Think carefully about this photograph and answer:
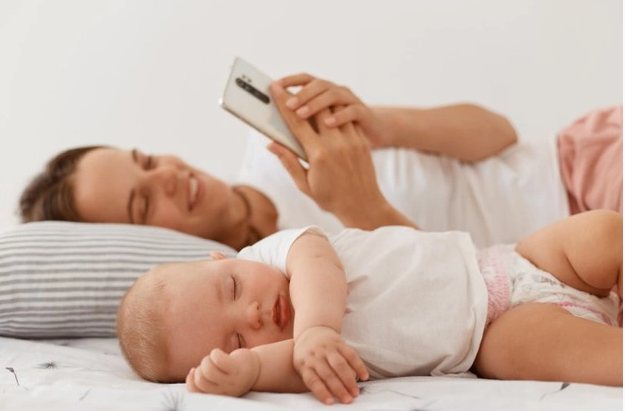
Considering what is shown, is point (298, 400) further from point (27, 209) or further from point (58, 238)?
point (27, 209)

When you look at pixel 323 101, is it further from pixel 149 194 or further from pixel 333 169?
pixel 149 194

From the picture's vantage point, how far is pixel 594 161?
1557mm

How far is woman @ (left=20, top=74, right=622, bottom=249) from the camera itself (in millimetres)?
1556

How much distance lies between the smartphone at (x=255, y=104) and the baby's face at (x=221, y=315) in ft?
1.16

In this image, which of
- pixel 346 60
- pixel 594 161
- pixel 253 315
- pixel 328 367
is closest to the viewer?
pixel 328 367

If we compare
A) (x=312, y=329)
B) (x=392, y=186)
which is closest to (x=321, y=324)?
(x=312, y=329)

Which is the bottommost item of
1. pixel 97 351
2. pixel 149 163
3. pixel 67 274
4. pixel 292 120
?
pixel 97 351

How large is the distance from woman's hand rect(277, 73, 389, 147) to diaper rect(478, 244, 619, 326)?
0.42m

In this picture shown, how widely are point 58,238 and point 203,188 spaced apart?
34 centimetres

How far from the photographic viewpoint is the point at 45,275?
1.32 meters

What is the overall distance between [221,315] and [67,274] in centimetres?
44

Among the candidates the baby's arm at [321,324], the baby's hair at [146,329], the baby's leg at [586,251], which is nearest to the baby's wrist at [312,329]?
the baby's arm at [321,324]

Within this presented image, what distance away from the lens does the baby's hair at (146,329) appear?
1.02 m

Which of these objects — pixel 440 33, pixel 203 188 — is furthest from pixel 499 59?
pixel 203 188
